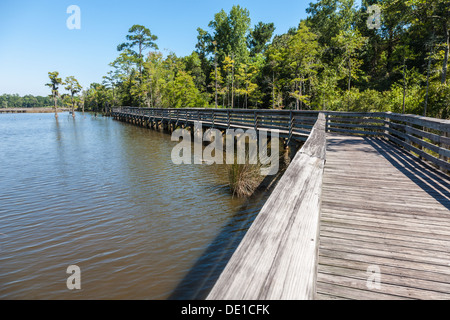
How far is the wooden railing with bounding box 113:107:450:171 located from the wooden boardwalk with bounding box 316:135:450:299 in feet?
2.76

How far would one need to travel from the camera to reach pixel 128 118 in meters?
46.2

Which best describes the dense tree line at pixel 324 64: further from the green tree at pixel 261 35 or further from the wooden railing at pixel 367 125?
the wooden railing at pixel 367 125

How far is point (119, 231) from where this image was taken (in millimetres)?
6082

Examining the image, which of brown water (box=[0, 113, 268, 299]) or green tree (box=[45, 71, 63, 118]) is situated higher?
green tree (box=[45, 71, 63, 118])

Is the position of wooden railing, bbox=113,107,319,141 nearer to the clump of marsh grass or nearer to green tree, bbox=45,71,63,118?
the clump of marsh grass

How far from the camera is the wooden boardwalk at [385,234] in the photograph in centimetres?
238

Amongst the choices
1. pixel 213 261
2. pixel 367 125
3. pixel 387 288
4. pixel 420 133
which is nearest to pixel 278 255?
pixel 387 288

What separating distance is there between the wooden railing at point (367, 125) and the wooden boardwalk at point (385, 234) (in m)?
0.84

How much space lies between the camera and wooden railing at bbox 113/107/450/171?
639 cm

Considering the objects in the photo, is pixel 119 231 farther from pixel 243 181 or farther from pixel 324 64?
pixel 324 64

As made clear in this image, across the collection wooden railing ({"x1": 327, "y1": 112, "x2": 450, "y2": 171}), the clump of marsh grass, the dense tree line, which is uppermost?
the dense tree line

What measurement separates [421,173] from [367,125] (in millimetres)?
6245

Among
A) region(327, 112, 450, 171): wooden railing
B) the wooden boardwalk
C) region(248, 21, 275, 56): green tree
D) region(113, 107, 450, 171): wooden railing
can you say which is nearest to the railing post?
region(113, 107, 450, 171): wooden railing
